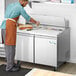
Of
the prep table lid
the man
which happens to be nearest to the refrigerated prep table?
the prep table lid

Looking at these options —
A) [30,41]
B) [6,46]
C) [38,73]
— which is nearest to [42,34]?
[30,41]

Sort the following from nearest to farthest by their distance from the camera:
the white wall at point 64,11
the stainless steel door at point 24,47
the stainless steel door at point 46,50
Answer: the stainless steel door at point 46,50, the stainless steel door at point 24,47, the white wall at point 64,11

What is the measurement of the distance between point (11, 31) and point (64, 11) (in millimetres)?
1254

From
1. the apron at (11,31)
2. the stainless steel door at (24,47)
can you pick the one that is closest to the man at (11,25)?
the apron at (11,31)

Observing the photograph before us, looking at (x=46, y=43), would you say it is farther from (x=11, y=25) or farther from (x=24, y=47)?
(x=11, y=25)

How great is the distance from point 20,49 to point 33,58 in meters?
0.33

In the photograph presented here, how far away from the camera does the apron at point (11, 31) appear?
476 cm

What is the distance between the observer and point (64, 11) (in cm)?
535

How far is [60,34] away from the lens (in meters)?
5.02

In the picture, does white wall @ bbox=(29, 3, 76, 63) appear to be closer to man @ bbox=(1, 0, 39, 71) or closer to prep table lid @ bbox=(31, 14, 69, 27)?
prep table lid @ bbox=(31, 14, 69, 27)

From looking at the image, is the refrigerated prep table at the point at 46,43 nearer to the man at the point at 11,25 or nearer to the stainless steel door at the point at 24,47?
the stainless steel door at the point at 24,47

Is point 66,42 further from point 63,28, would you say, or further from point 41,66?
point 41,66

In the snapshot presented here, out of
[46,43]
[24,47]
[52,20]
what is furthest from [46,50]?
[52,20]

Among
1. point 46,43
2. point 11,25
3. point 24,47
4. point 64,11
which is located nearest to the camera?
point 11,25
